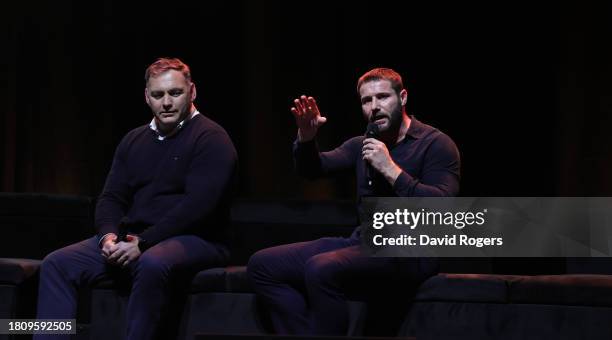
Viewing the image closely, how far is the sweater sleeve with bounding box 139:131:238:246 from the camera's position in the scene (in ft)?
9.37

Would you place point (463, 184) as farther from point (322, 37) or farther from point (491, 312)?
point (491, 312)

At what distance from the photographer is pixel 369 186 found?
2.79m

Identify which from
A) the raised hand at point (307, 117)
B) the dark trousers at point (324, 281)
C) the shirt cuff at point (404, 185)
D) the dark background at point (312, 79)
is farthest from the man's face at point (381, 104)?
the dark background at point (312, 79)

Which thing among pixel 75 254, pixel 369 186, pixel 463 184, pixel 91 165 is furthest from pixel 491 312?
pixel 91 165

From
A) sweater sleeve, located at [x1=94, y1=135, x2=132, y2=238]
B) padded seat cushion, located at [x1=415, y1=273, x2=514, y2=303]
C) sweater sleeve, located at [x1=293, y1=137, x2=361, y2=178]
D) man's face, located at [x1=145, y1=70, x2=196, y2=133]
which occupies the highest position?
man's face, located at [x1=145, y1=70, x2=196, y2=133]

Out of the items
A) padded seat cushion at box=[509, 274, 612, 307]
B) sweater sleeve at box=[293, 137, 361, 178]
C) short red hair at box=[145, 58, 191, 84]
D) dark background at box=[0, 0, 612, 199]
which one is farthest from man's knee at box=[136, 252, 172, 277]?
dark background at box=[0, 0, 612, 199]

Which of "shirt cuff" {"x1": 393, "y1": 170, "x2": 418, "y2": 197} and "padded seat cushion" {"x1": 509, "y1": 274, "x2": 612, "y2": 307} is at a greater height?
"shirt cuff" {"x1": 393, "y1": 170, "x2": 418, "y2": 197}

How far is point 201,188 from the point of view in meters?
2.88

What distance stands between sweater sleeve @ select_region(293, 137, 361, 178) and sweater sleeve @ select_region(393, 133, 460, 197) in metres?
0.34

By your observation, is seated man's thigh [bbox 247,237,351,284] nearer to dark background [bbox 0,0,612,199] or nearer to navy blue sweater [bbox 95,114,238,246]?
navy blue sweater [bbox 95,114,238,246]

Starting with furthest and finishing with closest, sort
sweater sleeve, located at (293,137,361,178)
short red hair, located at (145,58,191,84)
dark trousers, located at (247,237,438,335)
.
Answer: short red hair, located at (145,58,191,84)
sweater sleeve, located at (293,137,361,178)
dark trousers, located at (247,237,438,335)

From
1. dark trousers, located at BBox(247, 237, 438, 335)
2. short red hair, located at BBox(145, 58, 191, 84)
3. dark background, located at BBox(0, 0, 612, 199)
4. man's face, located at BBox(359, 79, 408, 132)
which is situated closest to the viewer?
dark trousers, located at BBox(247, 237, 438, 335)

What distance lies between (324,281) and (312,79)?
2.42 meters

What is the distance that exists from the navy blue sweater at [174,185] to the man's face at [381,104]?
0.55 meters
